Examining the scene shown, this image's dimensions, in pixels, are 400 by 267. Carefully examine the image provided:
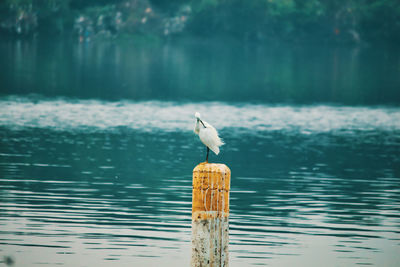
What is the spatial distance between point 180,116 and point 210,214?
36406 mm

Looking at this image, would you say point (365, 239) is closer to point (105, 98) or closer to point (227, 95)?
point (105, 98)

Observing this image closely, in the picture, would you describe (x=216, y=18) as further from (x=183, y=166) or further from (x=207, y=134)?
(x=207, y=134)

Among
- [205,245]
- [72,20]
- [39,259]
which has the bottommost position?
[39,259]

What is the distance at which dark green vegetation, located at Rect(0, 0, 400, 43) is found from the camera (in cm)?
12531

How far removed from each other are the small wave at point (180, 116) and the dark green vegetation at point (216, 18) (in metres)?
73.1

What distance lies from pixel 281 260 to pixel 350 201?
7.55 m

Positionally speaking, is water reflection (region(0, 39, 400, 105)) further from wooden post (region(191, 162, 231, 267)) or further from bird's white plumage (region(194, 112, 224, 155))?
wooden post (region(191, 162, 231, 267))

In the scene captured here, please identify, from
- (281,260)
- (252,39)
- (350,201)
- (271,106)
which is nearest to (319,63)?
(252,39)

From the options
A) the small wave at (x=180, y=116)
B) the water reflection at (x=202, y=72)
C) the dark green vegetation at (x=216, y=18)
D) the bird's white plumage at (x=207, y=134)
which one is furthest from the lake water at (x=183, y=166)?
the dark green vegetation at (x=216, y=18)

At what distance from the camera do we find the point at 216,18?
5079 inches

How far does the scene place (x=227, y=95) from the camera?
62.8 meters

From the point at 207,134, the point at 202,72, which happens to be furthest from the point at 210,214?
the point at 202,72

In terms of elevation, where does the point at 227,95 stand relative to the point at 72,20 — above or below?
below

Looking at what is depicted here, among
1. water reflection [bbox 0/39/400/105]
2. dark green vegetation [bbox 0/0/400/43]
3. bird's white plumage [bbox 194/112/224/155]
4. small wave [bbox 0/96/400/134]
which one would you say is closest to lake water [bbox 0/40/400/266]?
small wave [bbox 0/96/400/134]
